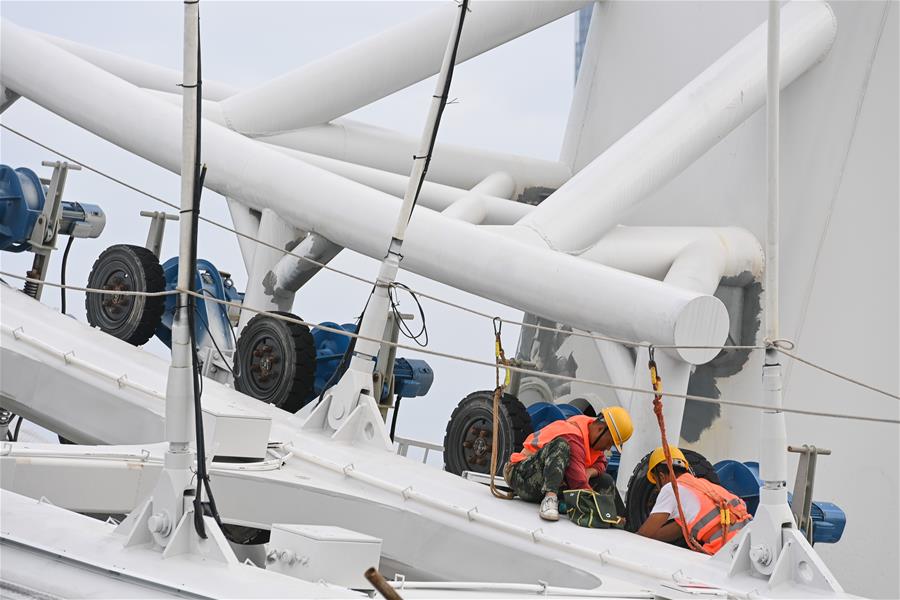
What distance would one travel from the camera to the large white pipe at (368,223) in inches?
384

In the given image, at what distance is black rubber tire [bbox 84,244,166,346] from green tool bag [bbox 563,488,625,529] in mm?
5161

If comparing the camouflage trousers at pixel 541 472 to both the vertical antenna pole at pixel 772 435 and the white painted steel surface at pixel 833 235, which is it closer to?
the vertical antenna pole at pixel 772 435

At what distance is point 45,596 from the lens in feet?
16.3

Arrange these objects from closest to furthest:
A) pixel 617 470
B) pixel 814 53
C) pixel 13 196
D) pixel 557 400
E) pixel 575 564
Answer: pixel 575 564 → pixel 617 470 → pixel 13 196 → pixel 814 53 → pixel 557 400

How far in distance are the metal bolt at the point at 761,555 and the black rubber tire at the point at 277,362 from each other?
5.36 meters

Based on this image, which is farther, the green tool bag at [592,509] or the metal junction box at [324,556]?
the green tool bag at [592,509]

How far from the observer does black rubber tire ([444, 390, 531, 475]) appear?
10438mm

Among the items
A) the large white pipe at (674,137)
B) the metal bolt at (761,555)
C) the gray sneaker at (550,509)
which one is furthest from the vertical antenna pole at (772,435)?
the large white pipe at (674,137)

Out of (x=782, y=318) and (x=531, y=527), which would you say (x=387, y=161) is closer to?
(x=782, y=318)

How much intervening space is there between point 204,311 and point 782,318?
5865mm

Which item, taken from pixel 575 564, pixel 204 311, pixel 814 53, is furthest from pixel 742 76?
pixel 575 564

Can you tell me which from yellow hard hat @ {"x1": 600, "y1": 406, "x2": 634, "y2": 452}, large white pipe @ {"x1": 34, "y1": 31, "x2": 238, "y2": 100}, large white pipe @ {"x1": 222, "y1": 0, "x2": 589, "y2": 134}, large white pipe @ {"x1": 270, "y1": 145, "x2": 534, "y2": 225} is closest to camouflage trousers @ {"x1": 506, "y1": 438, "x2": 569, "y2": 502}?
yellow hard hat @ {"x1": 600, "y1": 406, "x2": 634, "y2": 452}

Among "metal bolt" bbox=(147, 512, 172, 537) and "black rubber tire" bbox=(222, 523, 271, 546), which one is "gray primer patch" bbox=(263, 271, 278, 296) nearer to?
"black rubber tire" bbox=(222, 523, 271, 546)

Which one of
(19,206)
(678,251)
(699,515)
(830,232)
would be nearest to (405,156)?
(678,251)
